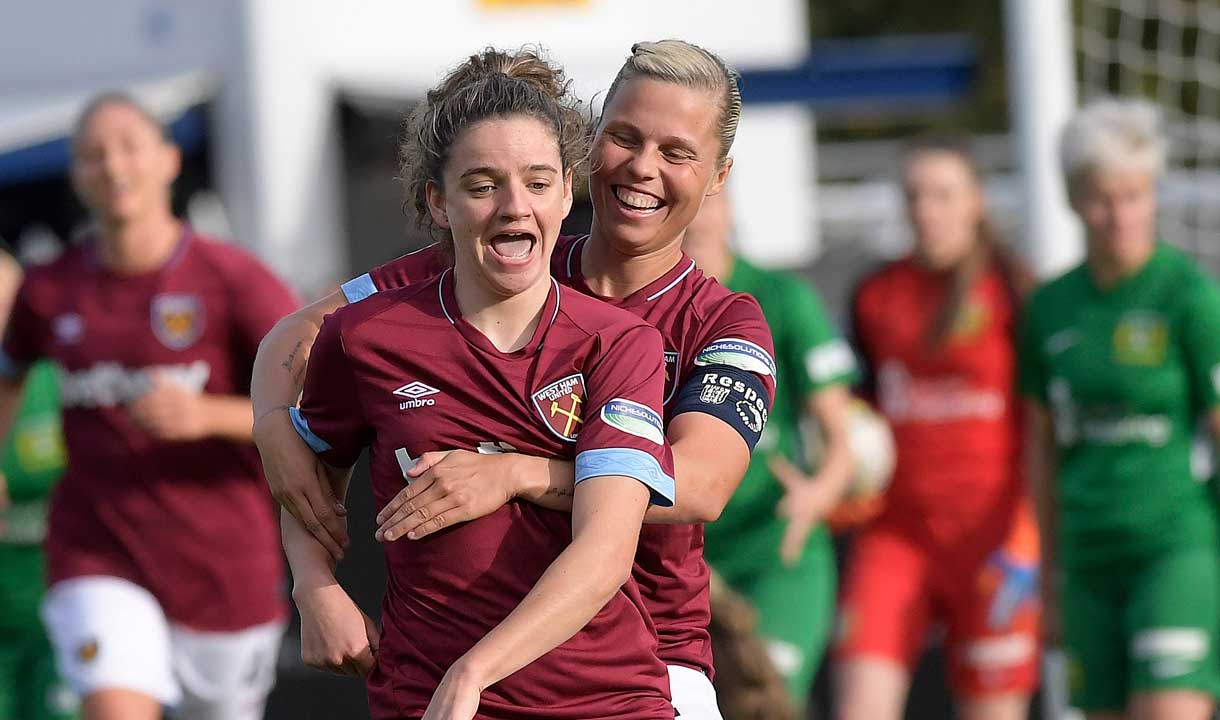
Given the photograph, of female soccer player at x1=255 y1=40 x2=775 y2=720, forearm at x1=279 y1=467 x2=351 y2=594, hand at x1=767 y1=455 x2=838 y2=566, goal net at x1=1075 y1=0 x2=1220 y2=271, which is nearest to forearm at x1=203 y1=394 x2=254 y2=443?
hand at x1=767 y1=455 x2=838 y2=566

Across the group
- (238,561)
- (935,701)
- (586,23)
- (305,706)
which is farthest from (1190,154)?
(238,561)

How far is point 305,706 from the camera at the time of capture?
25.5ft

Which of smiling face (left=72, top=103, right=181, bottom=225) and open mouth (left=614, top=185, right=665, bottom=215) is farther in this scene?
smiling face (left=72, top=103, right=181, bottom=225)

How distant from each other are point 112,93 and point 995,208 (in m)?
9.04

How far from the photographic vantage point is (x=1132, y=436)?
6.18 m

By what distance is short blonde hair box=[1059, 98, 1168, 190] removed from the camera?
6082mm

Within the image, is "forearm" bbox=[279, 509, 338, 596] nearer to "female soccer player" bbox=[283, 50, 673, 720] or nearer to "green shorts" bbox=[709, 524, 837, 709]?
"female soccer player" bbox=[283, 50, 673, 720]

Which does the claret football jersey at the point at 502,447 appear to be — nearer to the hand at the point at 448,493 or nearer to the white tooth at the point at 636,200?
the hand at the point at 448,493

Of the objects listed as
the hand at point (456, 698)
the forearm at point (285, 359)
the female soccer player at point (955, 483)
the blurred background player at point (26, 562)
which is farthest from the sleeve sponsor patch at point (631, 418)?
the blurred background player at point (26, 562)

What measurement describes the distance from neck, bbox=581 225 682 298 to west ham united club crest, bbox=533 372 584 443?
50 cm

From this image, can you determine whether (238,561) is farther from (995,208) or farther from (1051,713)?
(995,208)

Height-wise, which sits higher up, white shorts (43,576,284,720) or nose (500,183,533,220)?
nose (500,183,533,220)

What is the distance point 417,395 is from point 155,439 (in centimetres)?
310

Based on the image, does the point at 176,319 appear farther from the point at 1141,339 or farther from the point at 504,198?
the point at 504,198
